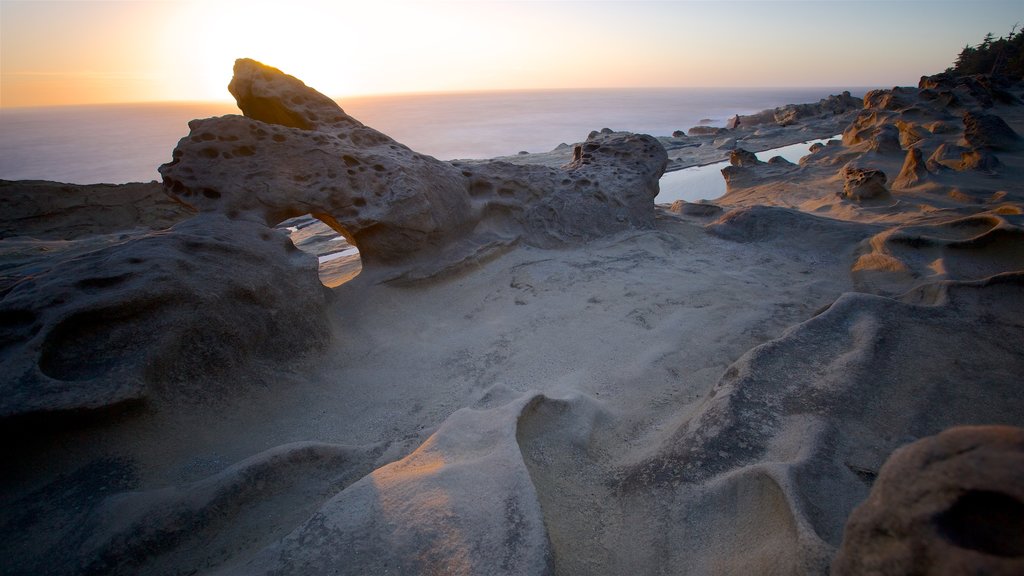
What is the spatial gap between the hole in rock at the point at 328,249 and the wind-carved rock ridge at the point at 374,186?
0.57 metres

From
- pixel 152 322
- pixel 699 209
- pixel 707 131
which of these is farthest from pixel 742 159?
pixel 707 131

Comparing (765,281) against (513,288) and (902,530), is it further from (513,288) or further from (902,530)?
(902,530)

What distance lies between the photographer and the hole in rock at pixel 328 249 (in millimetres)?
4531

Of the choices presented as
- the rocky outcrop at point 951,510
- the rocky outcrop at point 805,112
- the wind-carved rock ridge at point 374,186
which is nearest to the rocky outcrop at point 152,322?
the wind-carved rock ridge at point 374,186

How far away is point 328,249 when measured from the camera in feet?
20.8

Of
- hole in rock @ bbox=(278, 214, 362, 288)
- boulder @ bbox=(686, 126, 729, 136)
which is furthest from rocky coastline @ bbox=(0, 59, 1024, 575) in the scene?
boulder @ bbox=(686, 126, 729, 136)

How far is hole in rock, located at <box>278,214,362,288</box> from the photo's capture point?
4531mm

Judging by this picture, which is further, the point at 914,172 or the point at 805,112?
the point at 805,112

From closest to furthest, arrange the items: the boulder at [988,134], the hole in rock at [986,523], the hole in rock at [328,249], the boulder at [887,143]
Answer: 1. the hole in rock at [986,523]
2. the hole in rock at [328,249]
3. the boulder at [988,134]
4. the boulder at [887,143]

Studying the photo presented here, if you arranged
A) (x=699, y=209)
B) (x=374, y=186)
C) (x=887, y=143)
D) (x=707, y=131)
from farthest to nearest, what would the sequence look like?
(x=707, y=131), (x=887, y=143), (x=699, y=209), (x=374, y=186)

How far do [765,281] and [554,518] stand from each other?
303 centimetres

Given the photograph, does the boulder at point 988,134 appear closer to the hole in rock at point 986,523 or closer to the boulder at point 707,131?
the hole in rock at point 986,523

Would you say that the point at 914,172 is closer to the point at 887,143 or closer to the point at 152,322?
the point at 887,143

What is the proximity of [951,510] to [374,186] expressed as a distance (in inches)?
148
